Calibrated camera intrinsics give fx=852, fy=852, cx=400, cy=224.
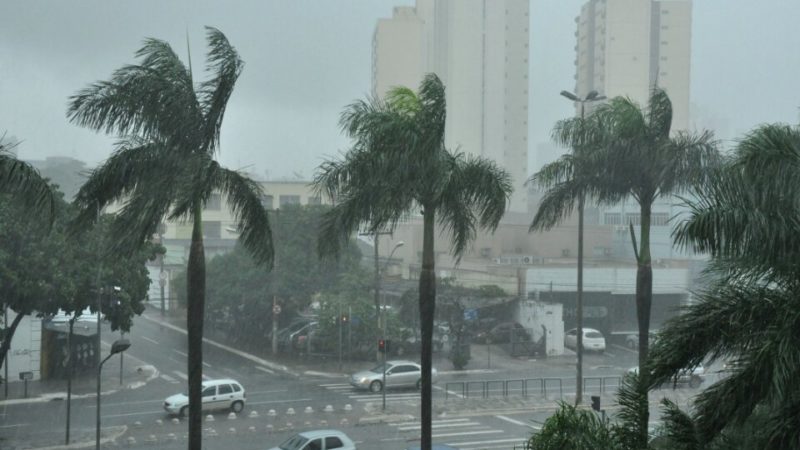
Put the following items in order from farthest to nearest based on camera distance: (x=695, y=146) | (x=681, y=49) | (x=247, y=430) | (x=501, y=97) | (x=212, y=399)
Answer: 1. (x=681, y=49)
2. (x=501, y=97)
3. (x=212, y=399)
4. (x=247, y=430)
5. (x=695, y=146)

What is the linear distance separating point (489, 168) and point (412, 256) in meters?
23.5

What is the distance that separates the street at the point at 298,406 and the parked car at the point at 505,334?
165 centimetres

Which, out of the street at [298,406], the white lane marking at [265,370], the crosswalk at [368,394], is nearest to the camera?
the street at [298,406]

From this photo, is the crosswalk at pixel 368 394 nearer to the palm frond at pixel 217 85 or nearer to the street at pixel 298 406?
the street at pixel 298 406

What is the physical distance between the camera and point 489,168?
9.73 metres

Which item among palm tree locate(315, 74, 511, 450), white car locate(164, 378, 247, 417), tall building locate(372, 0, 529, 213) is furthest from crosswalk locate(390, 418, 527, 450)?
tall building locate(372, 0, 529, 213)

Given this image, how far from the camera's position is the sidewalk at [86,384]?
63.0ft

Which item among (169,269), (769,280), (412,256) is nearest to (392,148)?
(769,280)

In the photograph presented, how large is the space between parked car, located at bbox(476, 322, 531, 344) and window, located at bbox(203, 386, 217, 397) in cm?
1137

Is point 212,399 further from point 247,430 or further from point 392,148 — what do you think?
point 392,148

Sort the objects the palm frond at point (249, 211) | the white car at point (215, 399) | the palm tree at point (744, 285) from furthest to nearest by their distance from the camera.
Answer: the white car at point (215, 399), the palm frond at point (249, 211), the palm tree at point (744, 285)

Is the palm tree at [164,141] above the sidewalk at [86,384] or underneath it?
above

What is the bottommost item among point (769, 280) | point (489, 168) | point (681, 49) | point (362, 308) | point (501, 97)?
point (362, 308)

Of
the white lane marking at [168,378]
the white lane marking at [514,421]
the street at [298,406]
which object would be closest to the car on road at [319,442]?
the street at [298,406]
